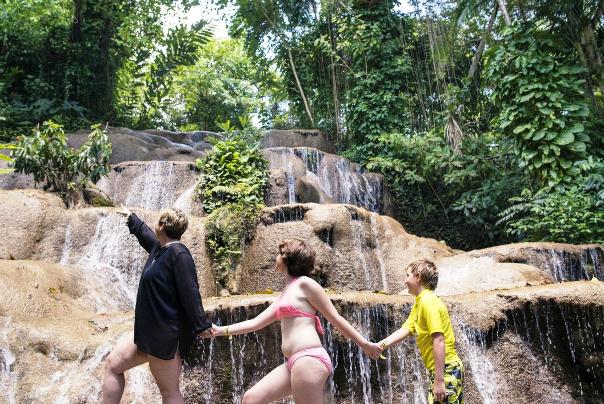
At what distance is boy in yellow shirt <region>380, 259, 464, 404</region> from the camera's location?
357 centimetres

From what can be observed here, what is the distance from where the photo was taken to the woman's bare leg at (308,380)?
3.14m

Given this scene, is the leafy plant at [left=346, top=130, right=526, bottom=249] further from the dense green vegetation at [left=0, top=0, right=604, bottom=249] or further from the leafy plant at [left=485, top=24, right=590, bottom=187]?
the leafy plant at [left=485, top=24, right=590, bottom=187]

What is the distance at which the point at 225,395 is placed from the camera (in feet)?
18.9

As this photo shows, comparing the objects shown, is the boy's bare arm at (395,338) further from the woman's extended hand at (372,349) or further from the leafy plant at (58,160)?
the leafy plant at (58,160)

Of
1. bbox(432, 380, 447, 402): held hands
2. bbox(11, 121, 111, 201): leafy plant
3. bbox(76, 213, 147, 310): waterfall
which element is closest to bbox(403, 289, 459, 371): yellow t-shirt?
bbox(432, 380, 447, 402): held hands

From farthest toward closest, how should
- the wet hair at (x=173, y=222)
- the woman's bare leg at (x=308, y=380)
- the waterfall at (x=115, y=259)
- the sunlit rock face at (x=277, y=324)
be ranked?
the waterfall at (x=115, y=259), the sunlit rock face at (x=277, y=324), the wet hair at (x=173, y=222), the woman's bare leg at (x=308, y=380)

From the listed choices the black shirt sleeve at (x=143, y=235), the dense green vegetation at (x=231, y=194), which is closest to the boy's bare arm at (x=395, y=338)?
the black shirt sleeve at (x=143, y=235)

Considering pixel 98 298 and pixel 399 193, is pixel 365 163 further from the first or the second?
pixel 98 298

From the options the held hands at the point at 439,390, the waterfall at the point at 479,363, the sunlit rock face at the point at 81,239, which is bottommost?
the waterfall at the point at 479,363

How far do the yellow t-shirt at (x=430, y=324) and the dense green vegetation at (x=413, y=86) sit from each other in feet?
26.1

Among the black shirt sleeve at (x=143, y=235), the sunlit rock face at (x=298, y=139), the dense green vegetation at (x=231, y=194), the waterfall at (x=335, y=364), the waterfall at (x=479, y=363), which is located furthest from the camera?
the sunlit rock face at (x=298, y=139)

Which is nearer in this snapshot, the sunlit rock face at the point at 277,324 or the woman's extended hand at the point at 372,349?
the woman's extended hand at the point at 372,349

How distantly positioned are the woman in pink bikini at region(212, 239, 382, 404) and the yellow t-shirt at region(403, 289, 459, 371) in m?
0.36

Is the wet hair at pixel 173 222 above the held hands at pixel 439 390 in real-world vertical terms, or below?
above
